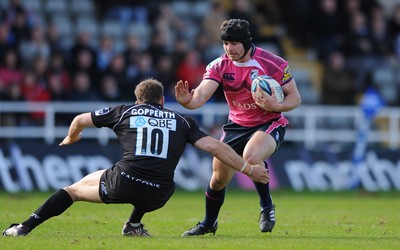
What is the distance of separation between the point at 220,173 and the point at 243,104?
895 millimetres

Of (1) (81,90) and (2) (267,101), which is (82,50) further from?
(2) (267,101)

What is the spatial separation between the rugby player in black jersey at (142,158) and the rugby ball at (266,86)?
1040 millimetres

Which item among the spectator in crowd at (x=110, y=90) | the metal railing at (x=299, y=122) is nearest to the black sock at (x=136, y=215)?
the metal railing at (x=299, y=122)

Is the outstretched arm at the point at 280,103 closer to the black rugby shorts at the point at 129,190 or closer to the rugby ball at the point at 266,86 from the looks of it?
the rugby ball at the point at 266,86

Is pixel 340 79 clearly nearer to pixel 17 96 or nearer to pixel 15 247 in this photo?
pixel 17 96

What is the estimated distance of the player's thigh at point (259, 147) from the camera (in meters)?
11.0

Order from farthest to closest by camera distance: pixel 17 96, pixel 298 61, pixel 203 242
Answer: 1. pixel 298 61
2. pixel 17 96
3. pixel 203 242

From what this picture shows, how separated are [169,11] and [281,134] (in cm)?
1283

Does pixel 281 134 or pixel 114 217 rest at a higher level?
pixel 281 134

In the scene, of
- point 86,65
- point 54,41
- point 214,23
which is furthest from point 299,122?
point 54,41

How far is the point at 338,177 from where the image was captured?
20953 mm

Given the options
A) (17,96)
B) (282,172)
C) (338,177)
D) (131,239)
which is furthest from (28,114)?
(131,239)

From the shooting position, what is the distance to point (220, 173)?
1125 centimetres

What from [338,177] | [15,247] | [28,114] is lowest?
[338,177]
